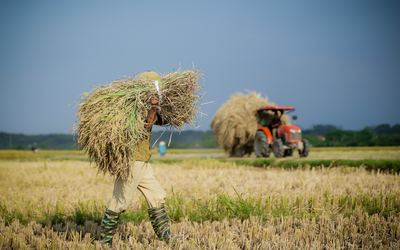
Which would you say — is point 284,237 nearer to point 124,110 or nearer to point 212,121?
point 124,110

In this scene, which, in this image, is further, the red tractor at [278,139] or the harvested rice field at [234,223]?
the red tractor at [278,139]

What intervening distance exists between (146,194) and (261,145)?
10.0 meters

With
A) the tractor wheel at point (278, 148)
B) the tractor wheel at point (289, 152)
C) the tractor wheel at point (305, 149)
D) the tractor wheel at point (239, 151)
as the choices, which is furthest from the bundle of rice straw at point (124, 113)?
the tractor wheel at point (239, 151)

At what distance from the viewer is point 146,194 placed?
11.6ft

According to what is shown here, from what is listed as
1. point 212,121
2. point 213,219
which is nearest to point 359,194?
point 213,219

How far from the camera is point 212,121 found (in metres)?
14.9

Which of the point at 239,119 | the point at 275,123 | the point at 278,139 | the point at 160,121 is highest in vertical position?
the point at 239,119

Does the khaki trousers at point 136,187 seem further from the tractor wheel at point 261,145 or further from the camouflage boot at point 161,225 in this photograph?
the tractor wheel at point 261,145

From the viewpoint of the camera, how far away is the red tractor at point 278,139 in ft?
40.1

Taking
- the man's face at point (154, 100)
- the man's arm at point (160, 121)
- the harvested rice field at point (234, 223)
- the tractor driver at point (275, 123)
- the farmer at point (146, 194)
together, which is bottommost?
the harvested rice field at point (234, 223)

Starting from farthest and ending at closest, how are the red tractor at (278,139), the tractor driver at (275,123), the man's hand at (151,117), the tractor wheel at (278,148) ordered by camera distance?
the tractor driver at (275,123) → the red tractor at (278,139) → the tractor wheel at (278,148) → the man's hand at (151,117)

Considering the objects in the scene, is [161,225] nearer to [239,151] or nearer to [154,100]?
[154,100]

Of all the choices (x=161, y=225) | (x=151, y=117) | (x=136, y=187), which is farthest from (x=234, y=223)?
(x=151, y=117)

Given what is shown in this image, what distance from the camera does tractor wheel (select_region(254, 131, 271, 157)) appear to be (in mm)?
12492
